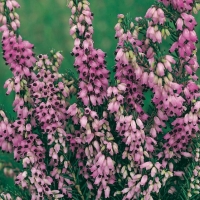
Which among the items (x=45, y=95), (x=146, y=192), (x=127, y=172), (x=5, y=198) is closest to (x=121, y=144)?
(x=127, y=172)

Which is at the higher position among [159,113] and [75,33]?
[75,33]

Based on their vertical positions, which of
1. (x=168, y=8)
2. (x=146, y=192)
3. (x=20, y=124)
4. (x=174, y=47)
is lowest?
(x=146, y=192)

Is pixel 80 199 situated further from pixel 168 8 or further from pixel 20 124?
pixel 168 8

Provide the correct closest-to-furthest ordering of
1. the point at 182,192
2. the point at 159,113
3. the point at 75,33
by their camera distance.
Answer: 1. the point at 75,33
2. the point at 159,113
3. the point at 182,192

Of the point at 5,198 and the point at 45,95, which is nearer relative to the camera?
the point at 45,95

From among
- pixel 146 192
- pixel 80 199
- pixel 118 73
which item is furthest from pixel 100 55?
pixel 80 199

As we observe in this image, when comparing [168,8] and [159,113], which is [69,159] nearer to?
[159,113]

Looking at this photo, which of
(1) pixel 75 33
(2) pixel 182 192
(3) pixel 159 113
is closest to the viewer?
(1) pixel 75 33
